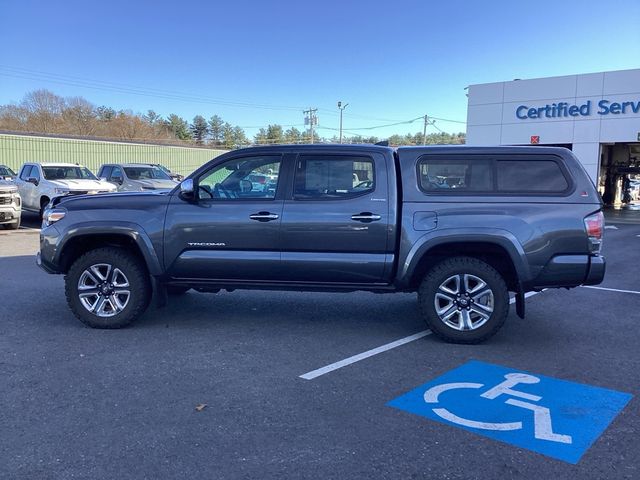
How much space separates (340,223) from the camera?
17.8 ft

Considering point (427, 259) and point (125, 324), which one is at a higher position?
point (427, 259)

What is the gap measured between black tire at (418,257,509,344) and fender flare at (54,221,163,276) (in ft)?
9.14

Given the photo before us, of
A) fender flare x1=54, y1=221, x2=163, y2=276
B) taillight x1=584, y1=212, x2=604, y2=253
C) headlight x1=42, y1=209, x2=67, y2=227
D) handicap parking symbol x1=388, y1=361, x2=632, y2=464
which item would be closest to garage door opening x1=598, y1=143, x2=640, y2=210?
taillight x1=584, y1=212, x2=604, y2=253

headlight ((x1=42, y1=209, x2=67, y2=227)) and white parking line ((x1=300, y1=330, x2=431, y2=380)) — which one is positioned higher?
headlight ((x1=42, y1=209, x2=67, y2=227))

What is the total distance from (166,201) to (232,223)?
767 millimetres

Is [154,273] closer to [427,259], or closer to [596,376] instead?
[427,259]

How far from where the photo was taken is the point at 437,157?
555cm

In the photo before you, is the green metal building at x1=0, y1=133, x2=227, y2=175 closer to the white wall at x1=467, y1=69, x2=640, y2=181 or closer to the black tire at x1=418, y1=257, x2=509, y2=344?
the white wall at x1=467, y1=69, x2=640, y2=181

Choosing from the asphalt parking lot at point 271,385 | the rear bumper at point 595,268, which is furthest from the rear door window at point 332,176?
the rear bumper at point 595,268

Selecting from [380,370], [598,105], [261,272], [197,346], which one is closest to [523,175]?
[380,370]

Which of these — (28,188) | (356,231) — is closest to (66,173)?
(28,188)

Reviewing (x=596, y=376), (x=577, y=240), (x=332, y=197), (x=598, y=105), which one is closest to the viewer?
(x=596, y=376)

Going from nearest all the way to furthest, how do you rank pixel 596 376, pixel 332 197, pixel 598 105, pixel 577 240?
pixel 596 376
pixel 577 240
pixel 332 197
pixel 598 105

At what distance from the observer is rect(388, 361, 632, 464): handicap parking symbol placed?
3.47m
